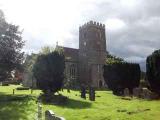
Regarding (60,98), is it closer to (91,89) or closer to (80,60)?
(91,89)

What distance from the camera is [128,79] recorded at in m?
54.0

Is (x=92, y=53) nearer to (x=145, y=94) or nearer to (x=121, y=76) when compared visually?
(x=121, y=76)

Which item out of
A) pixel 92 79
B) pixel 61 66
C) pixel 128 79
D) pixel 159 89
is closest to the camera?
pixel 61 66

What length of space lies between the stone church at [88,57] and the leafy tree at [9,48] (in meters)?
44.5

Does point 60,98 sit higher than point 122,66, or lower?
lower

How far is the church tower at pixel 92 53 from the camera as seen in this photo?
92.6 metres

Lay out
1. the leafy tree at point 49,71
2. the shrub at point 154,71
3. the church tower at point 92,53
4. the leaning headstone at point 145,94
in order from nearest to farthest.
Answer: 1. the leafy tree at point 49,71
2. the leaning headstone at point 145,94
3. the shrub at point 154,71
4. the church tower at point 92,53

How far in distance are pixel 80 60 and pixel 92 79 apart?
25.9 ft

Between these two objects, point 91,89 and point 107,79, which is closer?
point 91,89

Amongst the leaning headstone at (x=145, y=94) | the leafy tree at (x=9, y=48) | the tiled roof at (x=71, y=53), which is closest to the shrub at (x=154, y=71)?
the leaning headstone at (x=145, y=94)

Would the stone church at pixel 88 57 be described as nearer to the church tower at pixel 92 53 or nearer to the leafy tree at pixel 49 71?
the church tower at pixel 92 53

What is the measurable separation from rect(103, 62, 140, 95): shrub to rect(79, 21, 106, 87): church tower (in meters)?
35.7

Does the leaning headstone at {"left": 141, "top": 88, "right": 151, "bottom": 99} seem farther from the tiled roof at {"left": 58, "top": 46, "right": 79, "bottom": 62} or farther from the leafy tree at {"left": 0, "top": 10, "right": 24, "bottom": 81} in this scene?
the tiled roof at {"left": 58, "top": 46, "right": 79, "bottom": 62}

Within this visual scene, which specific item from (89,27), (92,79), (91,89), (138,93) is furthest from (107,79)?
(89,27)
